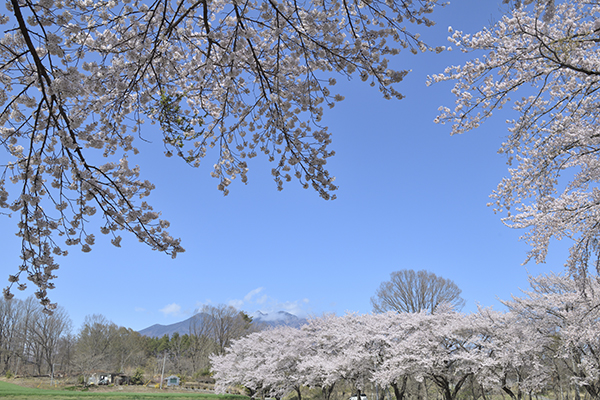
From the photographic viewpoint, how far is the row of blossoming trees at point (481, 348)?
32.3 ft

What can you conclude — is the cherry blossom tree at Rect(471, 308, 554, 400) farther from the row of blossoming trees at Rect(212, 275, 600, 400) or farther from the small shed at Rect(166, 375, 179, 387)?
the small shed at Rect(166, 375, 179, 387)

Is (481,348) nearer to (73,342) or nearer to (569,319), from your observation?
(569,319)

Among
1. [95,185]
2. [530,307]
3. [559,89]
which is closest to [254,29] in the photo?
[95,185]

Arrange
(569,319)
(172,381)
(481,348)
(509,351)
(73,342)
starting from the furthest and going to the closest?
(73,342) < (172,381) < (481,348) < (509,351) < (569,319)

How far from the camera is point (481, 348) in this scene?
12.3m

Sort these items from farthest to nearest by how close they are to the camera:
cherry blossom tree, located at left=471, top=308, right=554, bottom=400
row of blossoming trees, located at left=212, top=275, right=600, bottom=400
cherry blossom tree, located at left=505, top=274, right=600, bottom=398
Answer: cherry blossom tree, located at left=471, top=308, right=554, bottom=400 < row of blossoming trees, located at left=212, top=275, right=600, bottom=400 < cherry blossom tree, located at left=505, top=274, right=600, bottom=398

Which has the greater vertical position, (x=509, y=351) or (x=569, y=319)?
(x=569, y=319)

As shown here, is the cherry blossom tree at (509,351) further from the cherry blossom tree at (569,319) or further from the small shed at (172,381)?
the small shed at (172,381)

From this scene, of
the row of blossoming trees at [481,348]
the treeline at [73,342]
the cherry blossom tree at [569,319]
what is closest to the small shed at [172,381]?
the treeline at [73,342]

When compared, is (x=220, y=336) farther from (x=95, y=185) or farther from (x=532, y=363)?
(x=95, y=185)

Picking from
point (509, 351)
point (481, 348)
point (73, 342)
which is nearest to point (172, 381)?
point (73, 342)

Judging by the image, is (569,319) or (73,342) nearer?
(569,319)

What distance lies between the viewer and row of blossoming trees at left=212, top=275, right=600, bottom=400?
32.3 ft

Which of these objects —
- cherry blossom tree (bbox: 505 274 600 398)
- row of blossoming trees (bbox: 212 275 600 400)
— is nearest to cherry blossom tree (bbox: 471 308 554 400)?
row of blossoming trees (bbox: 212 275 600 400)
